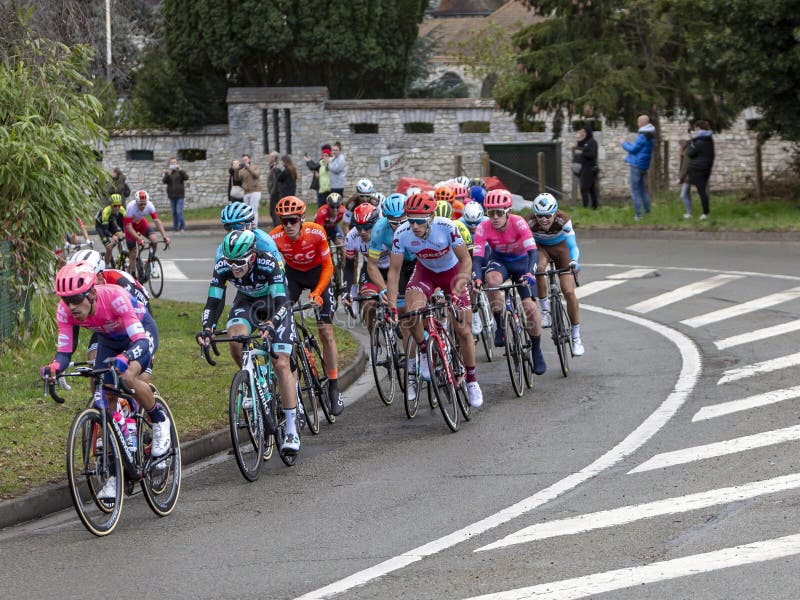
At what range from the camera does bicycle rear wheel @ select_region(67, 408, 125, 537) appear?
862cm

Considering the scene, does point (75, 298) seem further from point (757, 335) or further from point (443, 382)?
point (757, 335)

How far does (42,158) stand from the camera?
1588cm

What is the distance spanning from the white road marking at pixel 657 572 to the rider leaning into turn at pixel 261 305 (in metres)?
3.93

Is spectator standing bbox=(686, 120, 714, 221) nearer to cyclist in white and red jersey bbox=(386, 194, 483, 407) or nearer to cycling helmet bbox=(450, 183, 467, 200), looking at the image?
cycling helmet bbox=(450, 183, 467, 200)

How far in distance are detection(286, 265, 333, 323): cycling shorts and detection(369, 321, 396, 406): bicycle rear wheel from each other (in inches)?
23.7

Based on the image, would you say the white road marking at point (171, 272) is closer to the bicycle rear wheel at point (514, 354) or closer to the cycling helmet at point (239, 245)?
the bicycle rear wheel at point (514, 354)

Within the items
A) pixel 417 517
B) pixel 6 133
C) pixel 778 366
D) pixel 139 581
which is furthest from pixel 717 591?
pixel 6 133

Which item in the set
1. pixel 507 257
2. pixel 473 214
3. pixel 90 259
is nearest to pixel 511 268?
pixel 507 257

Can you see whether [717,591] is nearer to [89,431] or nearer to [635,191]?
[89,431]

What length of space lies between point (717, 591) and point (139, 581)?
10.0 feet

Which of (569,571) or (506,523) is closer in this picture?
(569,571)

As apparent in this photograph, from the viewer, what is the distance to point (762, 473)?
918 cm

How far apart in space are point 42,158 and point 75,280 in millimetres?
7489

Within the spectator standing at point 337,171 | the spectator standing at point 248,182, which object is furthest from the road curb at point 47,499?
the spectator standing at point 337,171
